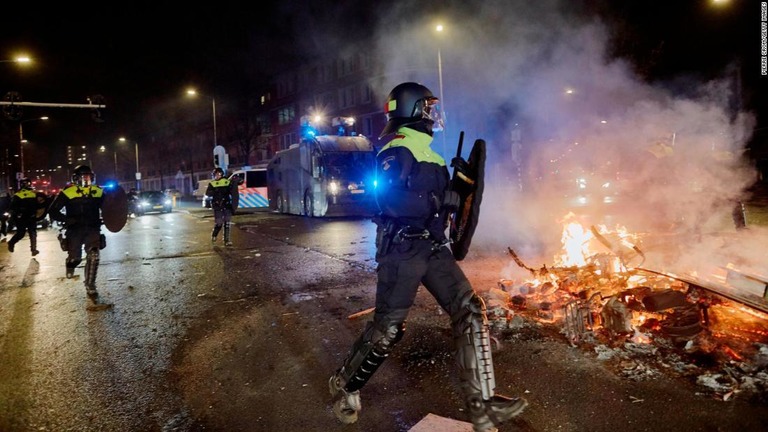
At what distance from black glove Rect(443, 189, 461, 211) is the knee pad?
718 millimetres

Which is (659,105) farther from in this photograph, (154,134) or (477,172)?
(154,134)

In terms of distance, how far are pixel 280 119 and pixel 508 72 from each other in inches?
1799

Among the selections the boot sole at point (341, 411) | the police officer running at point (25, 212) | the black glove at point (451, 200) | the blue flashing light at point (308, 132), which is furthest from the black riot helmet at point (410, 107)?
the blue flashing light at point (308, 132)

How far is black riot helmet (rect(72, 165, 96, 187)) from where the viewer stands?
243 inches

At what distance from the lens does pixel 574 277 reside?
4.89m

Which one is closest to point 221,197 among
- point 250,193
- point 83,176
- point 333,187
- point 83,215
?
point 83,176

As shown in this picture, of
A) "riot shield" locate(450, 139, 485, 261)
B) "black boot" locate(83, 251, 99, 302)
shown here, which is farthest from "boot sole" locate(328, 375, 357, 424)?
"black boot" locate(83, 251, 99, 302)

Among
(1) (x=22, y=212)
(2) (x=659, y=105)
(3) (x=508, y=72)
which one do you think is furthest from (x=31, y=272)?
(3) (x=508, y=72)

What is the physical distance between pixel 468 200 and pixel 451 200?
117mm

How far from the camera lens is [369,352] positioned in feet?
8.86

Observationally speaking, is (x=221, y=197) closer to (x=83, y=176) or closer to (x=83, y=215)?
(x=83, y=176)

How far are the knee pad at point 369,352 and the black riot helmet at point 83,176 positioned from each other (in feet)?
16.9

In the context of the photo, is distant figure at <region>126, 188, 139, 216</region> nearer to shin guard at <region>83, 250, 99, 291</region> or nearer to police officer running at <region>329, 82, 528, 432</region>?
shin guard at <region>83, 250, 99, 291</region>

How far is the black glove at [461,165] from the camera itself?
8.77ft
